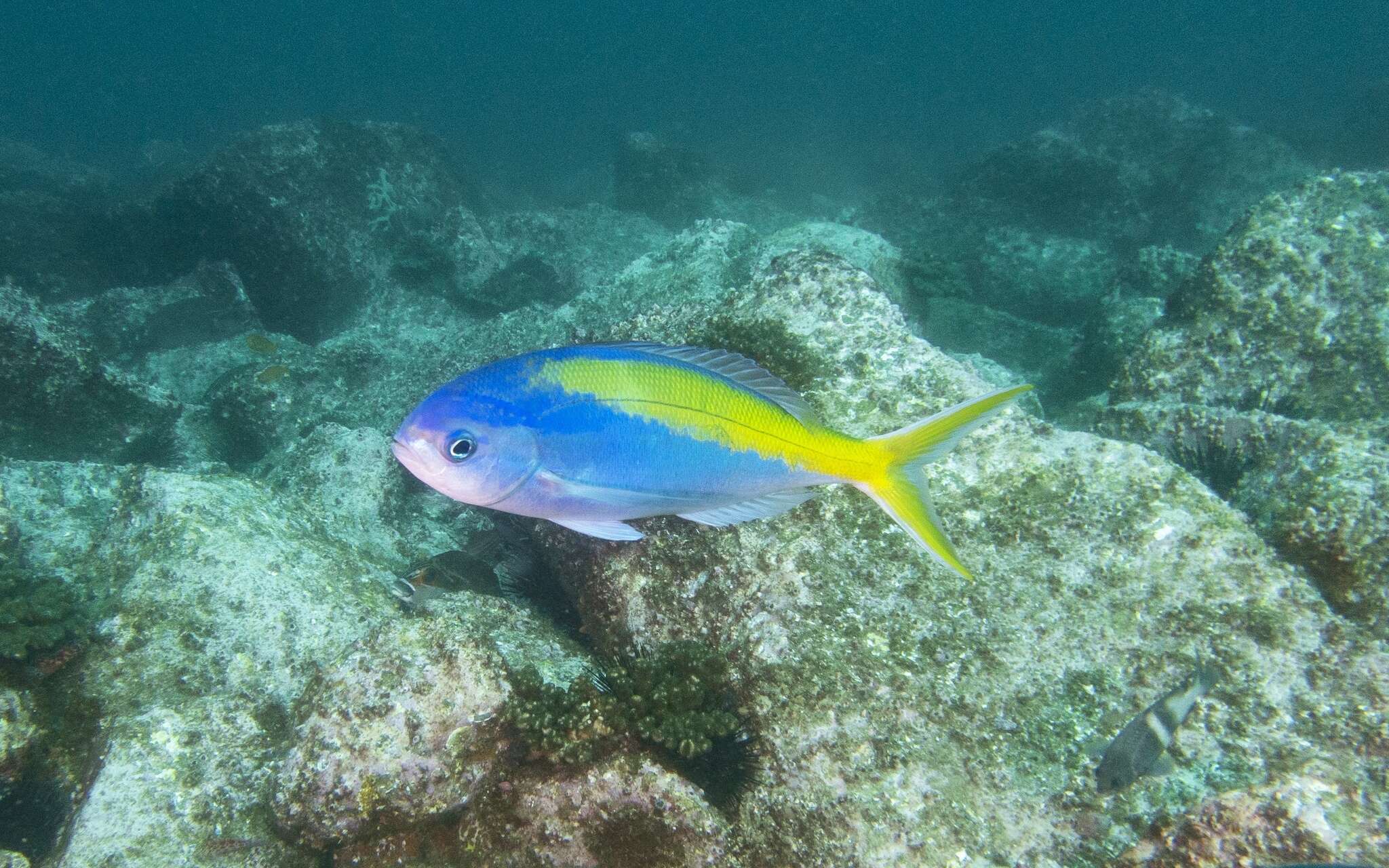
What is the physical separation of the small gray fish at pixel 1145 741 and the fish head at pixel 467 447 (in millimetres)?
2448

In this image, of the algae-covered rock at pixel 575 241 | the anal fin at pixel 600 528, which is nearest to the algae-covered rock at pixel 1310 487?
the anal fin at pixel 600 528

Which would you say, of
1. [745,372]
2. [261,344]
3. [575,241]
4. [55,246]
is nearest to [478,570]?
[745,372]

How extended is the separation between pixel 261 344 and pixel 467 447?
982cm

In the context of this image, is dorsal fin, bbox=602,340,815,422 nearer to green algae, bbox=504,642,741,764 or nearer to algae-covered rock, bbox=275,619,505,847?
green algae, bbox=504,642,741,764

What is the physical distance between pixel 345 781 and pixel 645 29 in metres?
98.4

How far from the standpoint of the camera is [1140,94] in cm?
2102

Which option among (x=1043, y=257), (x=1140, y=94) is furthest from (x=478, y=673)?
(x=1140, y=94)

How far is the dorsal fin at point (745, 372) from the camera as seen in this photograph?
214 cm

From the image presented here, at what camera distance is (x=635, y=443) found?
1.94m

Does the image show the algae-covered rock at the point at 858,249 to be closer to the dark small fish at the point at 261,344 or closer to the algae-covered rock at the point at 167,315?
the dark small fish at the point at 261,344

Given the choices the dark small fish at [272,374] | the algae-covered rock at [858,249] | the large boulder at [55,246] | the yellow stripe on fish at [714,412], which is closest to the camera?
the yellow stripe on fish at [714,412]

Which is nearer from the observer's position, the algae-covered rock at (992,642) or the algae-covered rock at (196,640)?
the algae-covered rock at (992,642)

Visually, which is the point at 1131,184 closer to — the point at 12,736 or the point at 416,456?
the point at 416,456

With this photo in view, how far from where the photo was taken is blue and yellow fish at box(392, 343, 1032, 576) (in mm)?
1865
